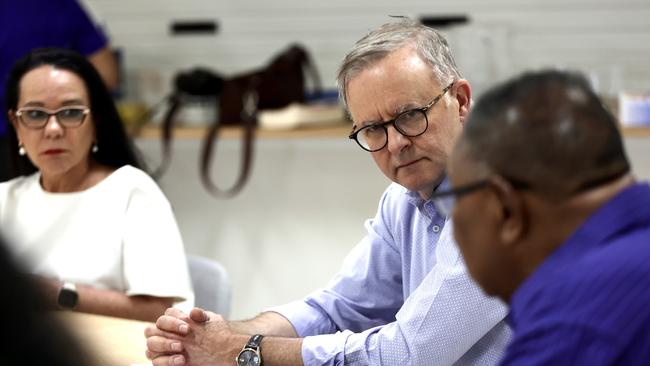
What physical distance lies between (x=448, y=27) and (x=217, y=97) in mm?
1031

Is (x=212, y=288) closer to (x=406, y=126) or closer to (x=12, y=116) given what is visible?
(x=12, y=116)

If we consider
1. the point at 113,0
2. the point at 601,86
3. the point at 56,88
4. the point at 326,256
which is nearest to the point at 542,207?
the point at 56,88

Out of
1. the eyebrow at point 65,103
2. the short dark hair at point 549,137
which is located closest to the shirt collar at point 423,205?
the short dark hair at point 549,137

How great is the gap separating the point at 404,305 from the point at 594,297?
803 mm

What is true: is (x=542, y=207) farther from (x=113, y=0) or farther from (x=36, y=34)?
(x=113, y=0)

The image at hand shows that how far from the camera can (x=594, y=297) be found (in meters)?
1.24

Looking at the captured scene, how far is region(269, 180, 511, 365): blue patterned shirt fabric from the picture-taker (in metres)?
1.93

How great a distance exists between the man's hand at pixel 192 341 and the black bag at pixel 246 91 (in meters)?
2.15

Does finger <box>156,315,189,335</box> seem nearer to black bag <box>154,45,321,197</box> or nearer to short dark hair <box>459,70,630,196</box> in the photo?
short dark hair <box>459,70,630,196</box>

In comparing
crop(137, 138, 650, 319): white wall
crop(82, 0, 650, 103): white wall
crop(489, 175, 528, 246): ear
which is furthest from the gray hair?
crop(137, 138, 650, 319): white wall

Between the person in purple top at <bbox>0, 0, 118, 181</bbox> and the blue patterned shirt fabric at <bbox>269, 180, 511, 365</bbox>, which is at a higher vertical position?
the person in purple top at <bbox>0, 0, 118, 181</bbox>

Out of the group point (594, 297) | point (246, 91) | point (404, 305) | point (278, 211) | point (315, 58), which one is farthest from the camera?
point (278, 211)

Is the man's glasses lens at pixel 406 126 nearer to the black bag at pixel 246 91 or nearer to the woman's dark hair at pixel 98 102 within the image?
the woman's dark hair at pixel 98 102

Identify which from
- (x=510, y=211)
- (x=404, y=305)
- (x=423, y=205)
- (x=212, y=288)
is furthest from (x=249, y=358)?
(x=510, y=211)
